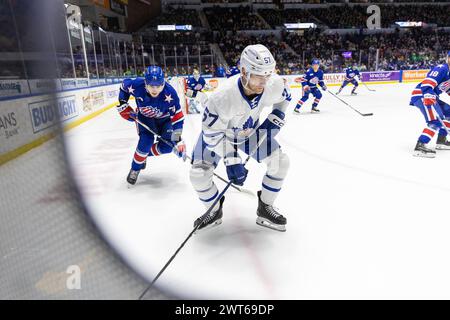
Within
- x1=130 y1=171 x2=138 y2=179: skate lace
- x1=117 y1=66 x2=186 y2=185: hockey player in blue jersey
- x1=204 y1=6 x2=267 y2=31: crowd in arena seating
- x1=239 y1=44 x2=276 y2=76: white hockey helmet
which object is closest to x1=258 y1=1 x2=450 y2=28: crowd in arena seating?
x1=204 y1=6 x2=267 y2=31: crowd in arena seating

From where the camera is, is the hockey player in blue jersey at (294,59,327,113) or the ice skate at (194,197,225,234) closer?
the ice skate at (194,197,225,234)

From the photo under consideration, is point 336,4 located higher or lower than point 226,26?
higher

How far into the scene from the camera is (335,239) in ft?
6.61

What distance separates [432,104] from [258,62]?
2905 mm

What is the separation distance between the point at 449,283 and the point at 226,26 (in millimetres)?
22220

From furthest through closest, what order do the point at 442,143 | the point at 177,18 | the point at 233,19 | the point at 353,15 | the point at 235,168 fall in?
1. the point at 353,15
2. the point at 233,19
3. the point at 177,18
4. the point at 442,143
5. the point at 235,168

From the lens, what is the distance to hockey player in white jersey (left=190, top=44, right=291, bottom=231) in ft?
5.65

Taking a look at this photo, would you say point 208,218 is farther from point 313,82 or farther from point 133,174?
point 313,82

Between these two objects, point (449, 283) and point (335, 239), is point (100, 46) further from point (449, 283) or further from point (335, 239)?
point (449, 283)

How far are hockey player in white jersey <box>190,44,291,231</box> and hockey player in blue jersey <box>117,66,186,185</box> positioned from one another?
1.02 metres

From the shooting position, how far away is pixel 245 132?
6.69 feet

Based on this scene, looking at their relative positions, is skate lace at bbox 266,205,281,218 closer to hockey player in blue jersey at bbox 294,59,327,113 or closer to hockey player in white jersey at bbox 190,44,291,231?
hockey player in white jersey at bbox 190,44,291,231

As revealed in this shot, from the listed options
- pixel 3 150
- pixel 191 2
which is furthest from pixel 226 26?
pixel 3 150

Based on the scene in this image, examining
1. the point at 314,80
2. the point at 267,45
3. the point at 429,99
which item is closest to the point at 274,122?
the point at 429,99
